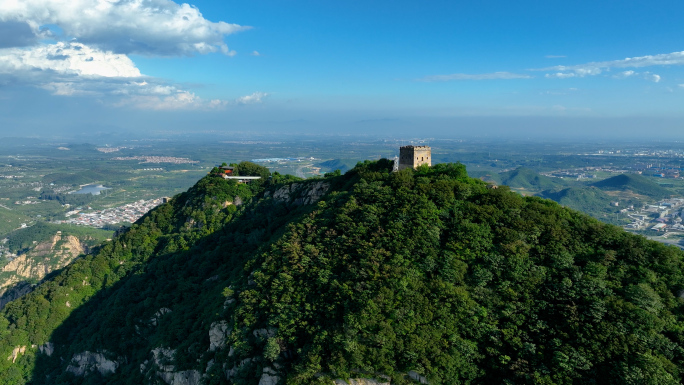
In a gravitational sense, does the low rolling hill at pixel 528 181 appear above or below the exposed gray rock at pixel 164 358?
above

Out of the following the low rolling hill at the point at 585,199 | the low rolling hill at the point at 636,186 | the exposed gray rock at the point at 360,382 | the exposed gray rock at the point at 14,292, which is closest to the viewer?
the exposed gray rock at the point at 360,382

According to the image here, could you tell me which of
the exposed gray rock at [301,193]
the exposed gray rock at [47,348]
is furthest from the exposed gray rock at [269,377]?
the exposed gray rock at [47,348]

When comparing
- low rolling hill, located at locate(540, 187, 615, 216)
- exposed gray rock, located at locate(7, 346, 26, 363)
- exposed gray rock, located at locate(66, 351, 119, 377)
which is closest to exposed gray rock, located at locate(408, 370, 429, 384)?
exposed gray rock, located at locate(66, 351, 119, 377)

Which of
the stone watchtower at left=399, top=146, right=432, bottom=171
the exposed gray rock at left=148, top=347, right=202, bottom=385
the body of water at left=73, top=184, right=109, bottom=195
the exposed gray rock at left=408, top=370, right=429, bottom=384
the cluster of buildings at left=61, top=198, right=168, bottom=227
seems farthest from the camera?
the body of water at left=73, top=184, right=109, bottom=195

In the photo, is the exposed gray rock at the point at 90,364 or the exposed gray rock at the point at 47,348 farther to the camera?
the exposed gray rock at the point at 47,348

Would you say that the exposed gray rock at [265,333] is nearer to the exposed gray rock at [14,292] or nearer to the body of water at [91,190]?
the exposed gray rock at [14,292]

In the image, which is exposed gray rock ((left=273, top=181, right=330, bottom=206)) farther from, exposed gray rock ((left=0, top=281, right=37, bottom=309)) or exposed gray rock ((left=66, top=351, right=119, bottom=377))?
exposed gray rock ((left=0, top=281, right=37, bottom=309))
